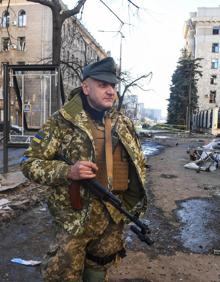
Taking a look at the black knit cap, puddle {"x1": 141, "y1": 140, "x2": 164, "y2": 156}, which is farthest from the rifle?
puddle {"x1": 141, "y1": 140, "x2": 164, "y2": 156}

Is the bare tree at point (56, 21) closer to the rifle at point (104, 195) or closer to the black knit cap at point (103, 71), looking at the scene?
the black knit cap at point (103, 71)

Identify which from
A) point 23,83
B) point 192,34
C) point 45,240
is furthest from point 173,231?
point 192,34

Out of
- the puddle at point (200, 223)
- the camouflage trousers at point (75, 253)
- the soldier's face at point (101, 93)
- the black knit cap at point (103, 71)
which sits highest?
the black knit cap at point (103, 71)

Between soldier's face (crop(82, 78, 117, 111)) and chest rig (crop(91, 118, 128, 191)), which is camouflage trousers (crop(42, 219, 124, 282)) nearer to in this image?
chest rig (crop(91, 118, 128, 191))

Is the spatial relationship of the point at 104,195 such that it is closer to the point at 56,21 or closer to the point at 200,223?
the point at 200,223

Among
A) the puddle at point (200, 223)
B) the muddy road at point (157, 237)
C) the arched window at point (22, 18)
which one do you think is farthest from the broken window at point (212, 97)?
the puddle at point (200, 223)

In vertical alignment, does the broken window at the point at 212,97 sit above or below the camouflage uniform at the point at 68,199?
above

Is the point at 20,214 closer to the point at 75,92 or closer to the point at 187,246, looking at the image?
the point at 187,246

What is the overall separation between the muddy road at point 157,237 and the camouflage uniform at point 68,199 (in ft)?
4.65

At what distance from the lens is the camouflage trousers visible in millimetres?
2367

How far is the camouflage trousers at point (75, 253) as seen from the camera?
2367 mm

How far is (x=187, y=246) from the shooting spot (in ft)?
15.7

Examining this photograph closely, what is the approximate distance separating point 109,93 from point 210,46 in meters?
70.2

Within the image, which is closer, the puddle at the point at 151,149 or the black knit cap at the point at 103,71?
the black knit cap at the point at 103,71
